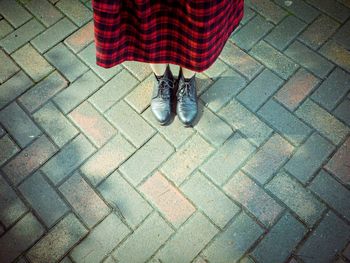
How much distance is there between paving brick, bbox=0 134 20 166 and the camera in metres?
2.29

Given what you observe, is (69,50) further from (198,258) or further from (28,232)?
(198,258)

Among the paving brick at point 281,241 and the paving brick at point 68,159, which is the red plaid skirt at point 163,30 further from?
the paving brick at point 281,241

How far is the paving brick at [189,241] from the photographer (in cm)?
196

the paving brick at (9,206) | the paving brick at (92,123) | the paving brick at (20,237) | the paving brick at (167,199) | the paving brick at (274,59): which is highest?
the paving brick at (274,59)

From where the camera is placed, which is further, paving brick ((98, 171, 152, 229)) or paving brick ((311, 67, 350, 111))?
paving brick ((311, 67, 350, 111))

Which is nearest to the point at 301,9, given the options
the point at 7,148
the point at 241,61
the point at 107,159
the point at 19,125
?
the point at 241,61

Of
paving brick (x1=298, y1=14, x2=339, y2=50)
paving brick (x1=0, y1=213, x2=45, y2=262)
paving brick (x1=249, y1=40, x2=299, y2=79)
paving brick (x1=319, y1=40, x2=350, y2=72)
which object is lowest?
paving brick (x1=0, y1=213, x2=45, y2=262)

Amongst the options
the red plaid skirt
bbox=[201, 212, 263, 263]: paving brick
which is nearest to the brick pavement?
bbox=[201, 212, 263, 263]: paving brick

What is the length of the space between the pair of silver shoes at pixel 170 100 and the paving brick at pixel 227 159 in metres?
0.32

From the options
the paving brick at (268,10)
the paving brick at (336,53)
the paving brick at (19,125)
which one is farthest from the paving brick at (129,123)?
the paving brick at (336,53)

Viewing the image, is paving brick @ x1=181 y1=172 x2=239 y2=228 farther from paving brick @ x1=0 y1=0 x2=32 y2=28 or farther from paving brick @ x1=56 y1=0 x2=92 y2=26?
paving brick @ x1=0 y1=0 x2=32 y2=28

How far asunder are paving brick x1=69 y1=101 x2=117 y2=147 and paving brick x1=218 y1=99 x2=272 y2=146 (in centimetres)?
87

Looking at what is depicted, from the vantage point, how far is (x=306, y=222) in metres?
2.02

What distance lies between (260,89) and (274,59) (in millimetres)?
326
